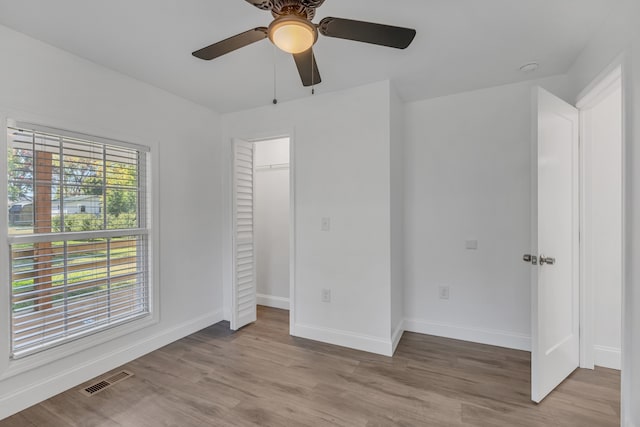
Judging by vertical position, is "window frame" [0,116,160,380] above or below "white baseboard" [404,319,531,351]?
above

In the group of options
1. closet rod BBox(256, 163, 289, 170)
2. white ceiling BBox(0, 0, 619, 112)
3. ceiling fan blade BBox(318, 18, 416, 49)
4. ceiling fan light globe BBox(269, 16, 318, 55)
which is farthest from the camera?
closet rod BBox(256, 163, 289, 170)

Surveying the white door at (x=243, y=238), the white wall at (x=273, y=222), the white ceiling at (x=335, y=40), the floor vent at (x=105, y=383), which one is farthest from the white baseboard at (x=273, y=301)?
the white ceiling at (x=335, y=40)

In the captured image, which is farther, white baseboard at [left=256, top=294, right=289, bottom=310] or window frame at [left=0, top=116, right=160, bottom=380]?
white baseboard at [left=256, top=294, right=289, bottom=310]

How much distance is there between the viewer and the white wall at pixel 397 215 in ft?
9.00

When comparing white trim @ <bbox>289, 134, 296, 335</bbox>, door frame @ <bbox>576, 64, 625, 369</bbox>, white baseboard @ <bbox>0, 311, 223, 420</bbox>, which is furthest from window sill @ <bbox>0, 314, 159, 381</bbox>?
door frame @ <bbox>576, 64, 625, 369</bbox>

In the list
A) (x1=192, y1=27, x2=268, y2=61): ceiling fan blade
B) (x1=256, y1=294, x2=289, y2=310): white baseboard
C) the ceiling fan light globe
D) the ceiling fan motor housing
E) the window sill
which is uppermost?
the ceiling fan motor housing

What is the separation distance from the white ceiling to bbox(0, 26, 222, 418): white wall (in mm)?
159

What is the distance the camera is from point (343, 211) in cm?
286

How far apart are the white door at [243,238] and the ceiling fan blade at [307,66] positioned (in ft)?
5.63

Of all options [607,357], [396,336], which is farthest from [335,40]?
[607,357]

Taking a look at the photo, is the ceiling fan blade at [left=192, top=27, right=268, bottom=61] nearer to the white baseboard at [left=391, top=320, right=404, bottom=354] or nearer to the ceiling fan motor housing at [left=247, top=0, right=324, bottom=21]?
the ceiling fan motor housing at [left=247, top=0, right=324, bottom=21]

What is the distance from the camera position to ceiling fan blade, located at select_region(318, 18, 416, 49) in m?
1.39

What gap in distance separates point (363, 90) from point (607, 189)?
208cm

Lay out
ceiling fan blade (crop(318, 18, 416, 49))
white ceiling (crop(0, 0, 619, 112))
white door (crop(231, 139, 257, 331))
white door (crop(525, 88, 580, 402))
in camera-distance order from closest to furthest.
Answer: ceiling fan blade (crop(318, 18, 416, 49)), white ceiling (crop(0, 0, 619, 112)), white door (crop(525, 88, 580, 402)), white door (crop(231, 139, 257, 331))
